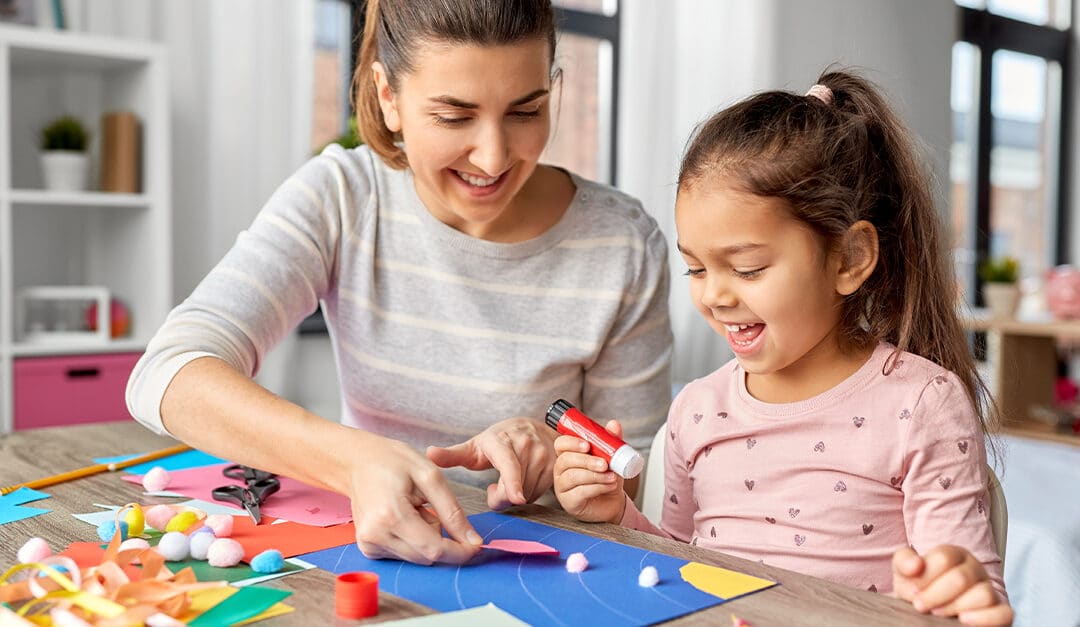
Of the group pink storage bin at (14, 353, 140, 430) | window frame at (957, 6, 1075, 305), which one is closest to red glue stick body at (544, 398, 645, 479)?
pink storage bin at (14, 353, 140, 430)

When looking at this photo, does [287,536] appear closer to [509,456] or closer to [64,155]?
[509,456]

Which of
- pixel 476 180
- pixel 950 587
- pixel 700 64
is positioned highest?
Result: pixel 700 64

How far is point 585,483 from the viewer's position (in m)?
0.98

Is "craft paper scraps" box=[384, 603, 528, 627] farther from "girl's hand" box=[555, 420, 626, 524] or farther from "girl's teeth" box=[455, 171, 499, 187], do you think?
"girl's teeth" box=[455, 171, 499, 187]

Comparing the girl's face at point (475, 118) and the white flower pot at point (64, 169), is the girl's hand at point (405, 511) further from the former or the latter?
the white flower pot at point (64, 169)

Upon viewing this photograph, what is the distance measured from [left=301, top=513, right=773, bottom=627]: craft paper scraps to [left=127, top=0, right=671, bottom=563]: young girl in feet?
1.15

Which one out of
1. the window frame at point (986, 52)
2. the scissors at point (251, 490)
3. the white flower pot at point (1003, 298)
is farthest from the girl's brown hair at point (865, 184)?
the window frame at point (986, 52)

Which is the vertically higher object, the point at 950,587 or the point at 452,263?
the point at 452,263

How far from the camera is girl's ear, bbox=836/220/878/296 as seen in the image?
106 centimetres

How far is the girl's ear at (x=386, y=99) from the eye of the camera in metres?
1.30

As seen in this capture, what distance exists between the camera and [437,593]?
0.77 m

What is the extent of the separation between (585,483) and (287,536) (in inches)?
10.8

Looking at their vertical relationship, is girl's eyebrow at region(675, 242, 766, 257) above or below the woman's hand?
above

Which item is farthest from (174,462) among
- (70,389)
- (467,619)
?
(70,389)
